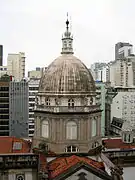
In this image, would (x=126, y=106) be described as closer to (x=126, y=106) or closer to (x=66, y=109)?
(x=126, y=106)

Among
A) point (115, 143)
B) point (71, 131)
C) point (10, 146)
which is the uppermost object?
point (71, 131)

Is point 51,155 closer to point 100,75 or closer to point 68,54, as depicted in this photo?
point 68,54

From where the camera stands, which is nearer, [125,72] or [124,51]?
[125,72]

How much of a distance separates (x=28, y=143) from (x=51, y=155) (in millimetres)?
7597

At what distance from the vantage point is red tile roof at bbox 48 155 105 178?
2102 centimetres

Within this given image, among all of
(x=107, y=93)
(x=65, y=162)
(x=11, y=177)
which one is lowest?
(x=11, y=177)

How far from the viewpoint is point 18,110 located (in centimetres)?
6234

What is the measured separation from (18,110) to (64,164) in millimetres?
41130

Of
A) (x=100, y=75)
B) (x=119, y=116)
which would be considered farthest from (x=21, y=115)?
(x=100, y=75)

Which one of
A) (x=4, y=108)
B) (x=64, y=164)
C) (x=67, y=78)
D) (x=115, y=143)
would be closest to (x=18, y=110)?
(x=4, y=108)

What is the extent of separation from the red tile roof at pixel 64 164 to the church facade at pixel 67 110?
103cm

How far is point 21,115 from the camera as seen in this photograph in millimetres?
62688

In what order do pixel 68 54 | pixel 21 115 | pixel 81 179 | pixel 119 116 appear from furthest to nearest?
pixel 119 116
pixel 21 115
pixel 68 54
pixel 81 179

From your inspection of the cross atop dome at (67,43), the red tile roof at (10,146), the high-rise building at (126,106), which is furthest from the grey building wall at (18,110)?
the cross atop dome at (67,43)
